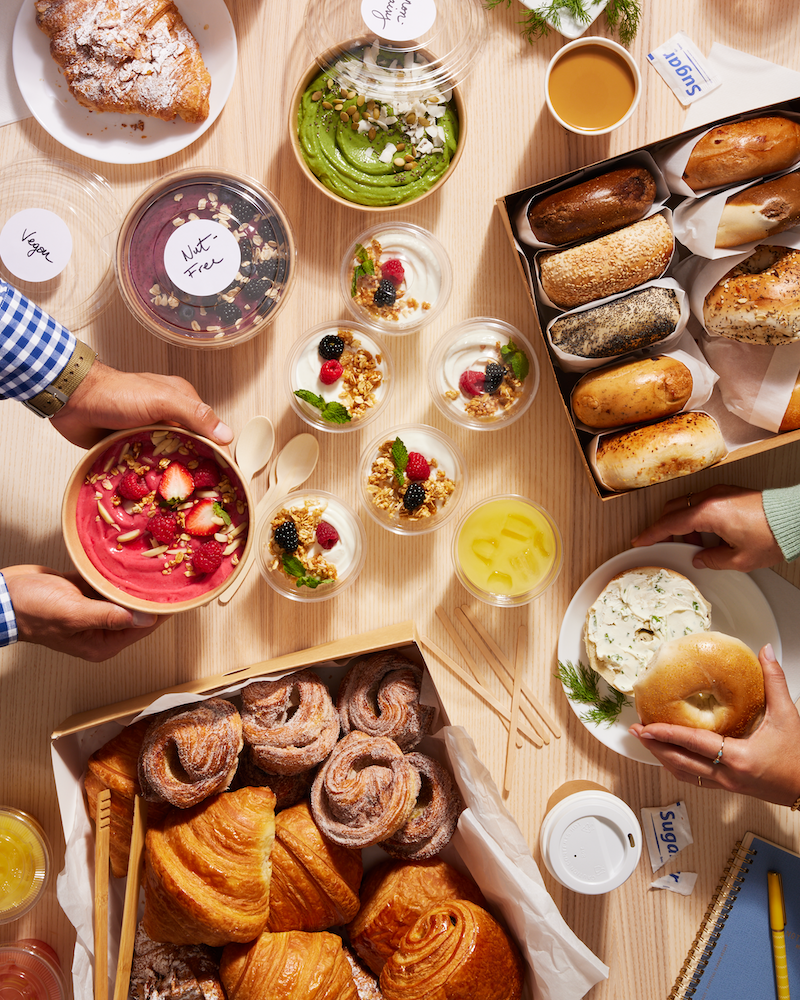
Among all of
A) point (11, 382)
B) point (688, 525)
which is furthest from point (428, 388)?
point (11, 382)

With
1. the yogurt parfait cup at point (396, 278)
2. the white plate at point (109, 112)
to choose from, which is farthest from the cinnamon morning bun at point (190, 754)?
the white plate at point (109, 112)

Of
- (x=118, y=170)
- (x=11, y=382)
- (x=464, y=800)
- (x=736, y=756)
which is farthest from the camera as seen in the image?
(x=118, y=170)

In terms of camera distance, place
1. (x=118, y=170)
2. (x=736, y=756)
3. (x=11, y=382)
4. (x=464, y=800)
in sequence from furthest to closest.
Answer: (x=118, y=170), (x=464, y=800), (x=736, y=756), (x=11, y=382)

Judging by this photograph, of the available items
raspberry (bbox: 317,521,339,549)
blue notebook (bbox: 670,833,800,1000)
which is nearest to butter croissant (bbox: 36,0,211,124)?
raspberry (bbox: 317,521,339,549)

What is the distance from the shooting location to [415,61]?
1671 mm

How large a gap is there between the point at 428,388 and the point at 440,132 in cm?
65

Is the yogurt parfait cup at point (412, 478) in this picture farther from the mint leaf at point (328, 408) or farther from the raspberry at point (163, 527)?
the raspberry at point (163, 527)

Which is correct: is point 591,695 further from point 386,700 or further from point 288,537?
point 288,537

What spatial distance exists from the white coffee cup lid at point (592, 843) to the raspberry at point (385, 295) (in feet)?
4.59

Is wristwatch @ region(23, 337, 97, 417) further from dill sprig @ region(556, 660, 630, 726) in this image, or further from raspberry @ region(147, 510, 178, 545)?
dill sprig @ region(556, 660, 630, 726)

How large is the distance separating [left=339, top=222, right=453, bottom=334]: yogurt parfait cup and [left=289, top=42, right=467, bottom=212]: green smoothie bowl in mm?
117

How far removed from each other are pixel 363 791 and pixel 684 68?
2064 millimetres

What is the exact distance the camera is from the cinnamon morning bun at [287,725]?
163 centimetres

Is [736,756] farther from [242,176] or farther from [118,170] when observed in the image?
[118,170]
